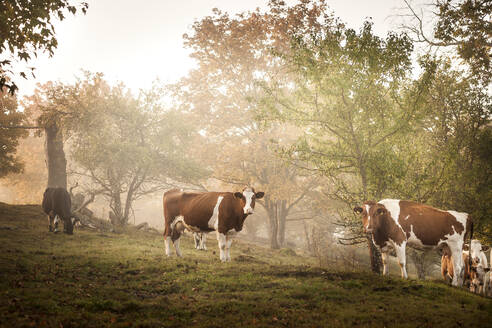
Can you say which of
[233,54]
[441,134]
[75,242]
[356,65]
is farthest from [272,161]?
[75,242]

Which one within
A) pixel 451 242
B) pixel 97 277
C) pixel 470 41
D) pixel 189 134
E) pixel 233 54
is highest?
pixel 233 54

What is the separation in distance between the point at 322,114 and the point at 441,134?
28.0 feet

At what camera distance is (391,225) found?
35.7 ft

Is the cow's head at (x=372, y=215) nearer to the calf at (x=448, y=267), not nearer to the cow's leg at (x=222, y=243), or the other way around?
the calf at (x=448, y=267)

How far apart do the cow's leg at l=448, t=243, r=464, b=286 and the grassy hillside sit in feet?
7.63

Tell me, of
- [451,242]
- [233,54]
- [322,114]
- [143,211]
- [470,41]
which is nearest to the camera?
[451,242]

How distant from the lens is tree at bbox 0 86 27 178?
22594mm

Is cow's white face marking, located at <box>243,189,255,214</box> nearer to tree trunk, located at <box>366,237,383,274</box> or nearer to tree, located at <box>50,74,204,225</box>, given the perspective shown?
tree trunk, located at <box>366,237,383,274</box>

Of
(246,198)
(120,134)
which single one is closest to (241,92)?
(120,134)

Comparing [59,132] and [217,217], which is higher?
[59,132]

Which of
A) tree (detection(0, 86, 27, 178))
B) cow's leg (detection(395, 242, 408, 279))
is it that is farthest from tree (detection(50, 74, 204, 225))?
cow's leg (detection(395, 242, 408, 279))

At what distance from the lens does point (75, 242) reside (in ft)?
46.3

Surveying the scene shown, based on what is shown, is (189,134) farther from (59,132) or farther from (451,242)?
(451,242)

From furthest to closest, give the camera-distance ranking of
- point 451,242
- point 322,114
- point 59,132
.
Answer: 1. point 59,132
2. point 322,114
3. point 451,242
